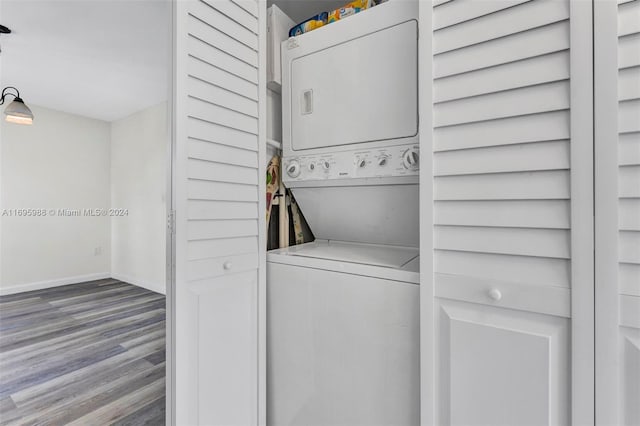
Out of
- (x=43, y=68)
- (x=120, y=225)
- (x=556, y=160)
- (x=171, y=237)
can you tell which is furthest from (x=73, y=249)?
(x=556, y=160)

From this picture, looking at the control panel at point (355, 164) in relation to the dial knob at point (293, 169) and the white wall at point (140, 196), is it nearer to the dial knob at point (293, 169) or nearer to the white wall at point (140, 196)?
the dial knob at point (293, 169)

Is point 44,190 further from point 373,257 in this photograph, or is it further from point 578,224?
point 578,224

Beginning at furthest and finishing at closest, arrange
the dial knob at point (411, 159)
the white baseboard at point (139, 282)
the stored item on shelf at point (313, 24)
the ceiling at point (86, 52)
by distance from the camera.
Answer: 1. the white baseboard at point (139, 282)
2. the ceiling at point (86, 52)
3. the stored item on shelf at point (313, 24)
4. the dial knob at point (411, 159)

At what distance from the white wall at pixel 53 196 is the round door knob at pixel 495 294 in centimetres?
566

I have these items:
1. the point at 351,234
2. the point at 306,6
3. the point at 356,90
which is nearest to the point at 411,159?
the point at 356,90

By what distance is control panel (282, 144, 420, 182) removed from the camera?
1.25 meters

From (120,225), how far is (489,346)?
5397 millimetres

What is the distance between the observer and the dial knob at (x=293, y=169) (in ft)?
5.05

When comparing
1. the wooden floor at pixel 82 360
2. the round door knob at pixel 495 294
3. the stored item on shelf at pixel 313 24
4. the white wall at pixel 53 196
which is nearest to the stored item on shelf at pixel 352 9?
the stored item on shelf at pixel 313 24

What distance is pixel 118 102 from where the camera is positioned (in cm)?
405

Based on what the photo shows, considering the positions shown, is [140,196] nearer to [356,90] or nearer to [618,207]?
[356,90]

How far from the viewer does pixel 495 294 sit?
84 centimetres

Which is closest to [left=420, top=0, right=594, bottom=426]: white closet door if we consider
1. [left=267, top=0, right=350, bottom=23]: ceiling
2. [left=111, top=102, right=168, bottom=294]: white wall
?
[left=267, top=0, right=350, bottom=23]: ceiling

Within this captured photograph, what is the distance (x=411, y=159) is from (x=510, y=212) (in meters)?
0.47
